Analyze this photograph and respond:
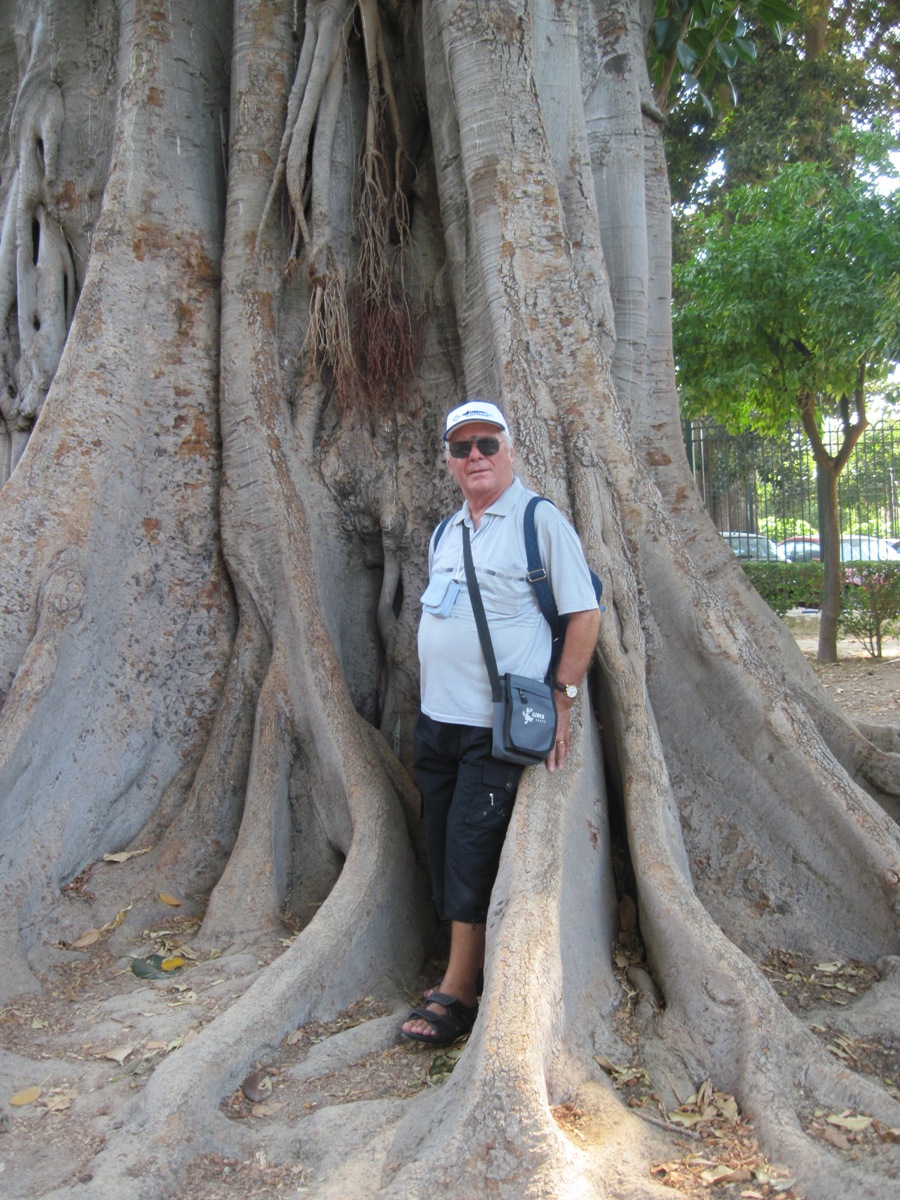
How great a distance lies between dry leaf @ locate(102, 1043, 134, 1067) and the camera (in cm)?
297

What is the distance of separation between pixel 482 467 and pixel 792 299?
8.97 meters

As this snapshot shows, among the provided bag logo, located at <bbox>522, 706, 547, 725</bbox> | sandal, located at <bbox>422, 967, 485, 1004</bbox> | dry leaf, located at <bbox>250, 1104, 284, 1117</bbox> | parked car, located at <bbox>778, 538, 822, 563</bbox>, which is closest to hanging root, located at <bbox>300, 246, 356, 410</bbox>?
bag logo, located at <bbox>522, 706, 547, 725</bbox>

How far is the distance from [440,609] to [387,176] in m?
2.60

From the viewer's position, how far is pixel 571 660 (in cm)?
307

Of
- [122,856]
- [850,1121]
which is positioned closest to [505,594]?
[850,1121]

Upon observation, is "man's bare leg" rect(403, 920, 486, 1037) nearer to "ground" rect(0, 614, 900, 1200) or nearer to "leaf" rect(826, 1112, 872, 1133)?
"ground" rect(0, 614, 900, 1200)

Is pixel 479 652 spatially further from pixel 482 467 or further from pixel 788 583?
pixel 788 583

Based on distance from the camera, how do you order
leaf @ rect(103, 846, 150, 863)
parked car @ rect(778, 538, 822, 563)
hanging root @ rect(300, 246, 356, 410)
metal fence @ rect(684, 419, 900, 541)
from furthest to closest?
parked car @ rect(778, 538, 822, 563)
metal fence @ rect(684, 419, 900, 541)
hanging root @ rect(300, 246, 356, 410)
leaf @ rect(103, 846, 150, 863)

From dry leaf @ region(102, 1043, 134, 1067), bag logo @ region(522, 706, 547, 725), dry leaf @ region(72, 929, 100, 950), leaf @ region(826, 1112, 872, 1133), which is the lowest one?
leaf @ region(826, 1112, 872, 1133)

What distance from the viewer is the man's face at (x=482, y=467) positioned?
10.2 ft

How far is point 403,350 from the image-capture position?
450 centimetres

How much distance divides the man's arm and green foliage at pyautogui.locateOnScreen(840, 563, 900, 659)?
32.3 ft

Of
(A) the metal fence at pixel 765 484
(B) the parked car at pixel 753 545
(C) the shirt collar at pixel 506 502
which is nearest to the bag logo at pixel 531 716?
(C) the shirt collar at pixel 506 502

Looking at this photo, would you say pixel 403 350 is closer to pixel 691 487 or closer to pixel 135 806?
pixel 691 487
